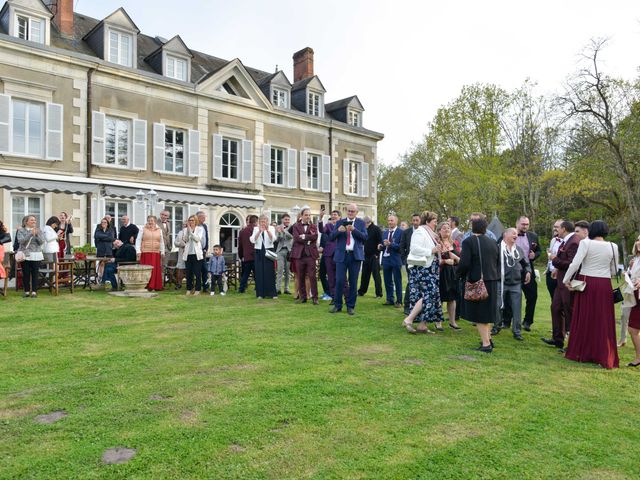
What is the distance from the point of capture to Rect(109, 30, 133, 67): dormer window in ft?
60.5

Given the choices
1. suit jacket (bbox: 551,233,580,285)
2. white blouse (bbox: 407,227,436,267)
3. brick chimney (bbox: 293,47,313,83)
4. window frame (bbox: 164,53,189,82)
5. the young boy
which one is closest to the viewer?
suit jacket (bbox: 551,233,580,285)

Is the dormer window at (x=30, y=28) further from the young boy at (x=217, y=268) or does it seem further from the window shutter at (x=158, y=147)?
the young boy at (x=217, y=268)

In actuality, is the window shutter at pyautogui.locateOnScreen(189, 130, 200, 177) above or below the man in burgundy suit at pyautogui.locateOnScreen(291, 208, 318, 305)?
above

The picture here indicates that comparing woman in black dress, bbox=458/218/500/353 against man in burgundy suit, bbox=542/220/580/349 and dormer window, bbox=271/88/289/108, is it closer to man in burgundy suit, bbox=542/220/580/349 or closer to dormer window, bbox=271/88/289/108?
man in burgundy suit, bbox=542/220/580/349

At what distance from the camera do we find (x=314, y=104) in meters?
25.7

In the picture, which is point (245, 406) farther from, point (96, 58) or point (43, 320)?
point (96, 58)

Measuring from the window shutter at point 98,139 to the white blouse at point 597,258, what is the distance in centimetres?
1642

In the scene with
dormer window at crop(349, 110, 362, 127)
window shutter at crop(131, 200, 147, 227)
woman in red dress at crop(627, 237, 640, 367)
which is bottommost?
woman in red dress at crop(627, 237, 640, 367)

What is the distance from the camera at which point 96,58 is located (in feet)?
56.5

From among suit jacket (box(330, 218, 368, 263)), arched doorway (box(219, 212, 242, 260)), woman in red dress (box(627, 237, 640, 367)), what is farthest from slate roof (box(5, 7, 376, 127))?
woman in red dress (box(627, 237, 640, 367))

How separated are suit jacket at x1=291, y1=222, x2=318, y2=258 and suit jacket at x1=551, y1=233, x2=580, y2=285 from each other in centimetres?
457

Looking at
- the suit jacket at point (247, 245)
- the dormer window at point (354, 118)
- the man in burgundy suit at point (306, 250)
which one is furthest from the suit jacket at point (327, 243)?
the dormer window at point (354, 118)

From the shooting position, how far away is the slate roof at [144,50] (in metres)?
17.9

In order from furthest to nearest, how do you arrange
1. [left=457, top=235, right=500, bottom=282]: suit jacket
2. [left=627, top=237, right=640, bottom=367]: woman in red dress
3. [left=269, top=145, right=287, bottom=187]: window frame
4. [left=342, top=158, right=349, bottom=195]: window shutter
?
1. [left=342, top=158, right=349, bottom=195]: window shutter
2. [left=269, top=145, right=287, bottom=187]: window frame
3. [left=457, top=235, right=500, bottom=282]: suit jacket
4. [left=627, top=237, right=640, bottom=367]: woman in red dress
